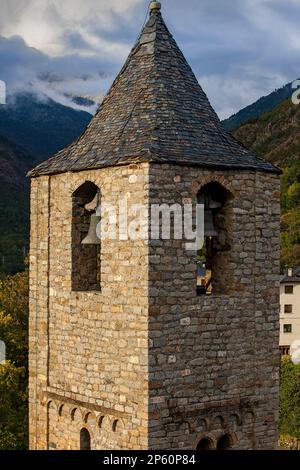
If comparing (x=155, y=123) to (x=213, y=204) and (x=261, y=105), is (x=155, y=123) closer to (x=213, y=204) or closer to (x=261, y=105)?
(x=213, y=204)

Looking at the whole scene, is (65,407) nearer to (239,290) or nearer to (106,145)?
(239,290)

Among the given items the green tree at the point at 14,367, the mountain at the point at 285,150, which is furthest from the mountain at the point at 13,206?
the mountain at the point at 285,150

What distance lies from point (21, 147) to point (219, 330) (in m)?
57.3

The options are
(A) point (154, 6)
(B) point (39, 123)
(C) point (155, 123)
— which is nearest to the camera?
(C) point (155, 123)

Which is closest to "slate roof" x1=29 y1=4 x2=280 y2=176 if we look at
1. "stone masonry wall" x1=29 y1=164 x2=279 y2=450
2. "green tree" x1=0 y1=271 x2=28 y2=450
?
"stone masonry wall" x1=29 y1=164 x2=279 y2=450

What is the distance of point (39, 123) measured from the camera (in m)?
87.1

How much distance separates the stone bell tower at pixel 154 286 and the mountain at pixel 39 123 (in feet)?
190

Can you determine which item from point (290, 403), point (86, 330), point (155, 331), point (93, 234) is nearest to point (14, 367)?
point (86, 330)

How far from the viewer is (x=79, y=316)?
32.7ft

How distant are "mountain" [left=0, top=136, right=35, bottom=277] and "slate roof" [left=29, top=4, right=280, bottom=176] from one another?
85.7ft

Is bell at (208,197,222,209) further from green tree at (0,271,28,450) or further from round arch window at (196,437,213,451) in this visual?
green tree at (0,271,28,450)

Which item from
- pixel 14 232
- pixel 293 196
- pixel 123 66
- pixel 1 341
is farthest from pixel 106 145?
pixel 293 196

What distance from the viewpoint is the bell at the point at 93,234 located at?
10.0m

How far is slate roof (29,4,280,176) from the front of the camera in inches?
372
